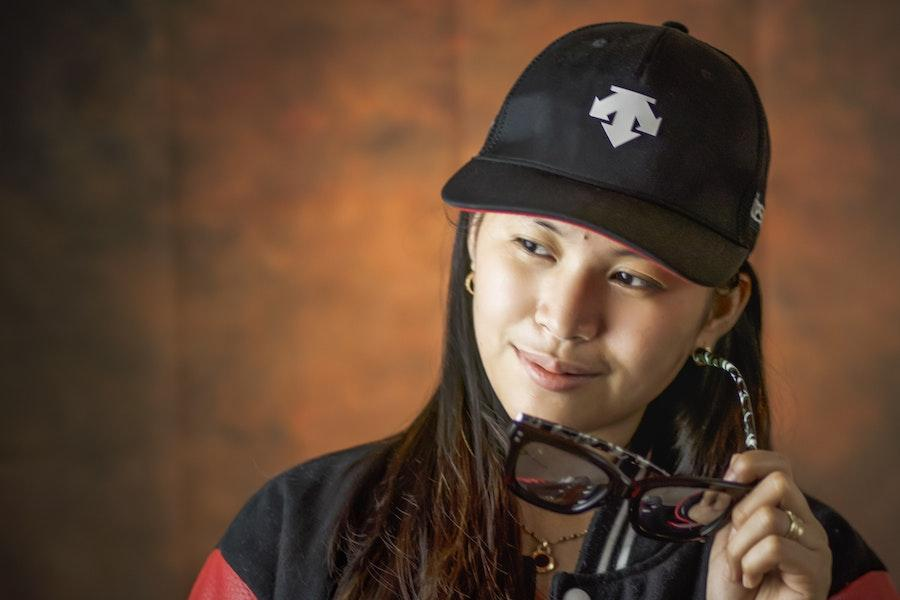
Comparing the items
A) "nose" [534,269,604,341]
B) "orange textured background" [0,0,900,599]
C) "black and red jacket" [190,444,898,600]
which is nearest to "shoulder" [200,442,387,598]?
"black and red jacket" [190,444,898,600]

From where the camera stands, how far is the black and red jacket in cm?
119

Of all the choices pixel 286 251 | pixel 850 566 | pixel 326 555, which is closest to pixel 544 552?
pixel 326 555

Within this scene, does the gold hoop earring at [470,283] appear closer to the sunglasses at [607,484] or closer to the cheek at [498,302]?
the cheek at [498,302]

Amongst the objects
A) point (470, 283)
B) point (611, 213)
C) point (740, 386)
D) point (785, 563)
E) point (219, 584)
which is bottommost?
point (219, 584)

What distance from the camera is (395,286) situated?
2.33 m

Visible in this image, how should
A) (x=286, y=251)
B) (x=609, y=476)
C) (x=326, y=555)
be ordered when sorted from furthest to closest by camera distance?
1. (x=286, y=251)
2. (x=326, y=555)
3. (x=609, y=476)

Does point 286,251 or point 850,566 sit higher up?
point 286,251

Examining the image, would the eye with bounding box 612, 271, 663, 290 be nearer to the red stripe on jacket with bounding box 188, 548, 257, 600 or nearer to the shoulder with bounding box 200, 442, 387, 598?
the shoulder with bounding box 200, 442, 387, 598

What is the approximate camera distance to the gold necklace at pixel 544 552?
4.06ft

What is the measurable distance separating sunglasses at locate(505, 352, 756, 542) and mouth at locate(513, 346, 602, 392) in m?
0.10

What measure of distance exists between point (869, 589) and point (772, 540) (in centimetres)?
29

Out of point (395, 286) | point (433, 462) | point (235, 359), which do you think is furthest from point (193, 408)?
point (433, 462)

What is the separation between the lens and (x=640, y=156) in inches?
43.6

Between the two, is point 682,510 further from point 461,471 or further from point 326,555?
point 326,555
